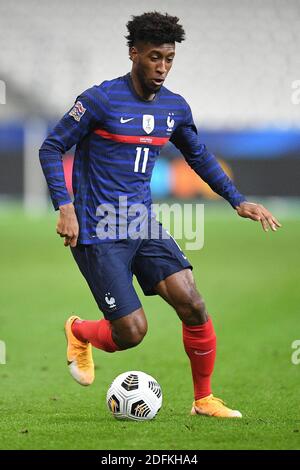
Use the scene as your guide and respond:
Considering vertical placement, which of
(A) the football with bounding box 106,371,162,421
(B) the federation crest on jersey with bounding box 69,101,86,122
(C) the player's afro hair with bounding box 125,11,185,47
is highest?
(C) the player's afro hair with bounding box 125,11,185,47

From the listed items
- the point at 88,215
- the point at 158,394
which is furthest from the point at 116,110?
the point at 158,394

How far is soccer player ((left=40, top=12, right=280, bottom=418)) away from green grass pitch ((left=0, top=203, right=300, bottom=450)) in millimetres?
570

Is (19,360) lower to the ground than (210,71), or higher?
lower

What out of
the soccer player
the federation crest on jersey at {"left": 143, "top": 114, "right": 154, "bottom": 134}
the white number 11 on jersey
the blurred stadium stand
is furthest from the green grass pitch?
the blurred stadium stand

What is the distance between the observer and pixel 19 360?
9.68 metres

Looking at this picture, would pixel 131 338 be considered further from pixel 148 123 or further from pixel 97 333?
pixel 148 123

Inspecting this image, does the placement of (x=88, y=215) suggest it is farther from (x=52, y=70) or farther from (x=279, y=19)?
(x=52, y=70)

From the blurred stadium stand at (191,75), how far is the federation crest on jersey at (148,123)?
650 cm

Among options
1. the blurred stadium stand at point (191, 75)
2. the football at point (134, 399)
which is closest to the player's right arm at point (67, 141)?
the football at point (134, 399)

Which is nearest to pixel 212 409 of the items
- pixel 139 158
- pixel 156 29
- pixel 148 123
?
pixel 139 158

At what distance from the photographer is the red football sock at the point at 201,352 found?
6.89 meters

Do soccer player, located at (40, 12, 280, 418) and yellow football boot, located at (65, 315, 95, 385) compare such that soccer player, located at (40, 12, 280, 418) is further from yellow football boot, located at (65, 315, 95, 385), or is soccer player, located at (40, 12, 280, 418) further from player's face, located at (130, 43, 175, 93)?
yellow football boot, located at (65, 315, 95, 385)

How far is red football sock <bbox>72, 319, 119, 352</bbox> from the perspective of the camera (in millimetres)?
7020
